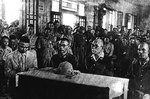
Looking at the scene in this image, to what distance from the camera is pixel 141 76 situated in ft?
9.50

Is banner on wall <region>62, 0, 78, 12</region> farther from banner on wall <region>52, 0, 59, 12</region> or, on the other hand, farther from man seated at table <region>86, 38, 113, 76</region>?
man seated at table <region>86, 38, 113, 76</region>

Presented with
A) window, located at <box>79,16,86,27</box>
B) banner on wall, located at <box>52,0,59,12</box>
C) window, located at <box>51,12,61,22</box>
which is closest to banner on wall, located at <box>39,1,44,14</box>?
window, located at <box>51,12,61,22</box>

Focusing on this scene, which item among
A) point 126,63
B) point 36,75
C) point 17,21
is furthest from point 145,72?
point 17,21

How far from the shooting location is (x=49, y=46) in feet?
14.1

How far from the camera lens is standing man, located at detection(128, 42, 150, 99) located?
9.20 feet

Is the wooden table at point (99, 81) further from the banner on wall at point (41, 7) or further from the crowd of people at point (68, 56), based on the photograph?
the banner on wall at point (41, 7)

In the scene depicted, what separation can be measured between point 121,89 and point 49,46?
7.05 feet

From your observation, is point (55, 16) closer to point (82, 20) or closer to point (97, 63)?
point (82, 20)

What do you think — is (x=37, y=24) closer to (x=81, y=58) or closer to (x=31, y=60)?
(x=81, y=58)

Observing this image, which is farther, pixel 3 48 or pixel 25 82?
pixel 3 48

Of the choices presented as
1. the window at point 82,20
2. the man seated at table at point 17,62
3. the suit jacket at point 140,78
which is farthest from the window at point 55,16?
the suit jacket at point 140,78

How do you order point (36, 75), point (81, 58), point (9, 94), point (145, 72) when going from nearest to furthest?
point (36, 75)
point (145, 72)
point (9, 94)
point (81, 58)

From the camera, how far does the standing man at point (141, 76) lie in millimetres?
2803

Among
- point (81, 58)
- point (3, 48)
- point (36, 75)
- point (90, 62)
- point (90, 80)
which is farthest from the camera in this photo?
point (81, 58)
